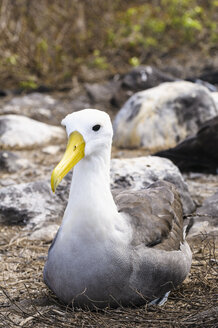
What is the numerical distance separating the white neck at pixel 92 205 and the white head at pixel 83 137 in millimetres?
76

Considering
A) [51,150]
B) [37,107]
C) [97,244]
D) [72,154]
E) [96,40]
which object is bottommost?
[37,107]

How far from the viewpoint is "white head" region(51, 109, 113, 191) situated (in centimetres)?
314

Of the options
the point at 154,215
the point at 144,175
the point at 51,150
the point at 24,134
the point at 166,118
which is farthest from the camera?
the point at 24,134

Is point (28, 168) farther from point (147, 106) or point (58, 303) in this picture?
point (58, 303)

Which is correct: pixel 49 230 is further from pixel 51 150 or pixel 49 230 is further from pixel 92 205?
pixel 51 150

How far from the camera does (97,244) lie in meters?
3.18

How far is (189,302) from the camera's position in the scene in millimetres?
3254

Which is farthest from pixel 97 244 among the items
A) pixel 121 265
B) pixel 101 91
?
pixel 101 91

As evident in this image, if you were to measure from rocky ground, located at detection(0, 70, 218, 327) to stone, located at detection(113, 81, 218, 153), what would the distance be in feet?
0.72

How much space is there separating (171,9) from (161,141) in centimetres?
566

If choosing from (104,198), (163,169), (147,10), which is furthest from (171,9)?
(104,198)

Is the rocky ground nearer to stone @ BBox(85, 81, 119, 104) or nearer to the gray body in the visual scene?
the gray body

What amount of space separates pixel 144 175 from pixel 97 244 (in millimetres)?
2177

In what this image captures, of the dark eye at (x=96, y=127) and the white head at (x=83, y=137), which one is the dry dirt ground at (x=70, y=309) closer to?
the white head at (x=83, y=137)
